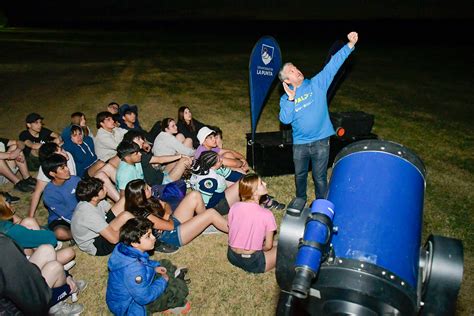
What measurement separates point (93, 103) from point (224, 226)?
8.53 m

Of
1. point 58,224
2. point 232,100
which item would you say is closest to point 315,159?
point 58,224

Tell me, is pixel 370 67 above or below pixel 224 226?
above

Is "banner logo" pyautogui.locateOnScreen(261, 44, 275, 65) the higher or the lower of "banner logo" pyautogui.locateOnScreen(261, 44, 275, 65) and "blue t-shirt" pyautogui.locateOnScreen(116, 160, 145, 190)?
the higher

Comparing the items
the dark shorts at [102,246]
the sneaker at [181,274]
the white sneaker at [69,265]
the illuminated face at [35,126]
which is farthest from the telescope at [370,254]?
the illuminated face at [35,126]

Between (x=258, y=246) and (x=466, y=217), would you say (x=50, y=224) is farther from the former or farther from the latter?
(x=466, y=217)

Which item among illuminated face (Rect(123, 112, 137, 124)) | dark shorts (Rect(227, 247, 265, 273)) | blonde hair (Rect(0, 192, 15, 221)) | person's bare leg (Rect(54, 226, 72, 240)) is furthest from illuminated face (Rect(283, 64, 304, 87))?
illuminated face (Rect(123, 112, 137, 124))

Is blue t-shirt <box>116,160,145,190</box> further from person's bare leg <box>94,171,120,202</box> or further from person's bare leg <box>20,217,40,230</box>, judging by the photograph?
person's bare leg <box>20,217,40,230</box>

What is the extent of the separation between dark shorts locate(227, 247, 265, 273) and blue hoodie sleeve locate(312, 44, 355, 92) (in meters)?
2.45

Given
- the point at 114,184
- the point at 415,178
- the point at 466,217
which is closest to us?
the point at 415,178

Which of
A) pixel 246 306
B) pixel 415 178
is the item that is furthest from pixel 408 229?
pixel 246 306

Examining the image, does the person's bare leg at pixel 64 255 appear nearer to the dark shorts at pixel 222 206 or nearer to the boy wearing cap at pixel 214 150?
the dark shorts at pixel 222 206

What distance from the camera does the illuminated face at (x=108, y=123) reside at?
22.5 ft

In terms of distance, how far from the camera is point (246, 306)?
4309mm

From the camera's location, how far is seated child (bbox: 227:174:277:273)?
418 centimetres
